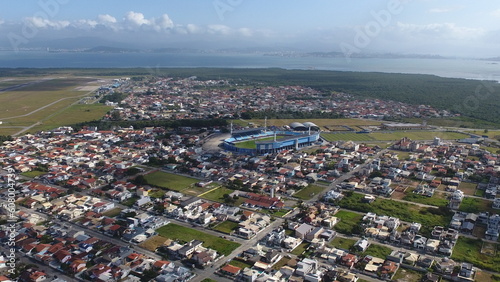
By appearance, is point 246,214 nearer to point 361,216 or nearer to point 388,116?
point 361,216

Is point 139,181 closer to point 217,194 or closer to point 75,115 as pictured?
point 217,194

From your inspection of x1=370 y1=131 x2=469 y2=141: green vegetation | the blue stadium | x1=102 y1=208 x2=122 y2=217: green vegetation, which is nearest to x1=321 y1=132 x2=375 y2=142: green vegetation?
x1=370 y1=131 x2=469 y2=141: green vegetation

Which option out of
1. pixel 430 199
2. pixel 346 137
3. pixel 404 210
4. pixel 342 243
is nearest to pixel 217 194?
pixel 342 243

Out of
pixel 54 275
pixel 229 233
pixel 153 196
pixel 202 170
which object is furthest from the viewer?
pixel 202 170

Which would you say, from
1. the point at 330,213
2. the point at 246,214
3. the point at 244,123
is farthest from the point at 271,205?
the point at 244,123

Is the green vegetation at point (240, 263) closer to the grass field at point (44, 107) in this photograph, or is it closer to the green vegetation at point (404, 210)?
the green vegetation at point (404, 210)

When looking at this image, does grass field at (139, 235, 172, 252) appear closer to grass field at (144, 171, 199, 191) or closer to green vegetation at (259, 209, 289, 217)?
green vegetation at (259, 209, 289, 217)
